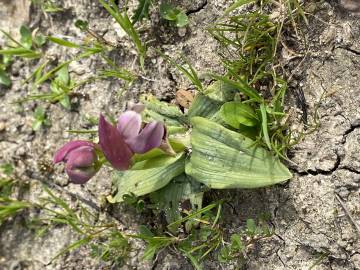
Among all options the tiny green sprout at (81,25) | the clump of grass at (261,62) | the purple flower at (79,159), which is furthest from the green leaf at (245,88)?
the tiny green sprout at (81,25)

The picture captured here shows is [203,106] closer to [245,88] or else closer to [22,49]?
[245,88]

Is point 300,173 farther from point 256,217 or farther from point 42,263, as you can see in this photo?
point 42,263

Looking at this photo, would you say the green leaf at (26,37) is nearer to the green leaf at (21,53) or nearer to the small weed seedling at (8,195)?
the green leaf at (21,53)

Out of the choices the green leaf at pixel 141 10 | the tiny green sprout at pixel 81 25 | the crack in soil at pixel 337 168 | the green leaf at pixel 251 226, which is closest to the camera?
the crack in soil at pixel 337 168

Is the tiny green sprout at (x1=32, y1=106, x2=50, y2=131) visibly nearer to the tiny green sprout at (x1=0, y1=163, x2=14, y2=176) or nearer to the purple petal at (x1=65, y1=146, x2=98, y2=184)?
the tiny green sprout at (x1=0, y1=163, x2=14, y2=176)

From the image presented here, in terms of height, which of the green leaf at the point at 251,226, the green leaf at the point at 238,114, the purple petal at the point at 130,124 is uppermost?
the purple petal at the point at 130,124
